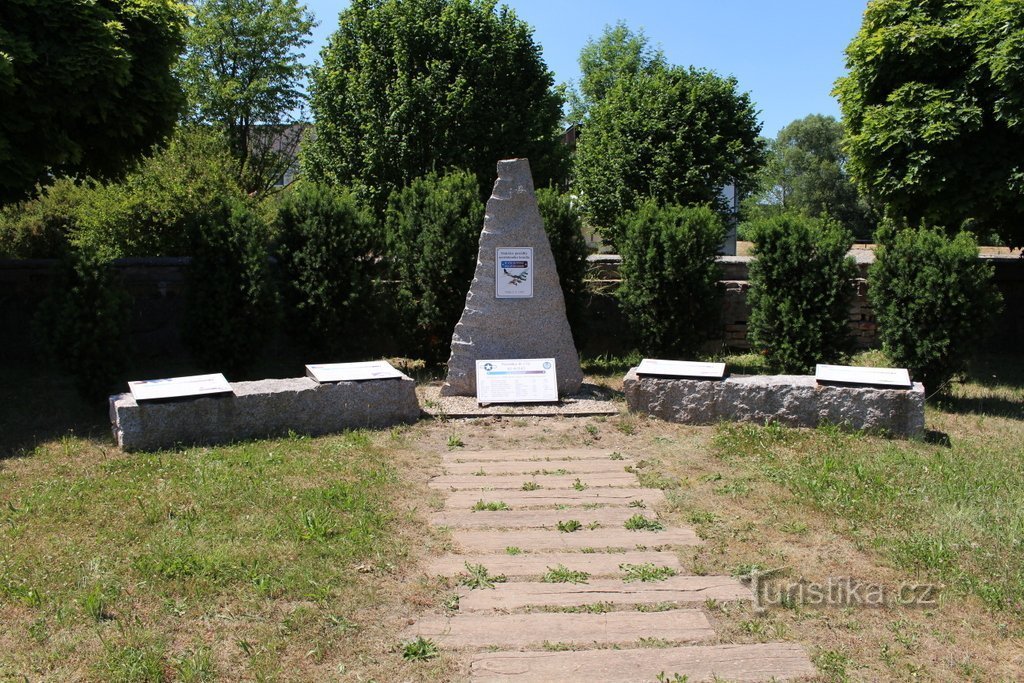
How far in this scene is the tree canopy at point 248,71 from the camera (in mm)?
27297

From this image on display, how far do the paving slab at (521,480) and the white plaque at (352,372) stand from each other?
4.80 feet

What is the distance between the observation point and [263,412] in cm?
688

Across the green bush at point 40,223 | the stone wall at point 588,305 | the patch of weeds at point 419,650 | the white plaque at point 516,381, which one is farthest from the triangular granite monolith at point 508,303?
the green bush at point 40,223

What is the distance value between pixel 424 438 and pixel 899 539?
3.58 m

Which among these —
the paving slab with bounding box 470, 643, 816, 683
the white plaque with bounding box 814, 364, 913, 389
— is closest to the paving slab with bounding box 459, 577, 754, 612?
the paving slab with bounding box 470, 643, 816, 683

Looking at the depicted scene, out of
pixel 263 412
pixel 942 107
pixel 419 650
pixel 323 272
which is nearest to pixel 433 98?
pixel 323 272

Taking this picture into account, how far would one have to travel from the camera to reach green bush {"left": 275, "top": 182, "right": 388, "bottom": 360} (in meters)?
9.12

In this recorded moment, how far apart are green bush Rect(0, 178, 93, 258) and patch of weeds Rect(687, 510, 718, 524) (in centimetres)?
959

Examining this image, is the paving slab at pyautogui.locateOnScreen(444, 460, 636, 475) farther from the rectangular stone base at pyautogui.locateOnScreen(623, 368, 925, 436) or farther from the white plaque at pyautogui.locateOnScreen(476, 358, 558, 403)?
the white plaque at pyautogui.locateOnScreen(476, 358, 558, 403)

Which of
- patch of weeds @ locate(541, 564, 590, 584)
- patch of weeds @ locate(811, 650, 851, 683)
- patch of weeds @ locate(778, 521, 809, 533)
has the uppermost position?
patch of weeds @ locate(778, 521, 809, 533)

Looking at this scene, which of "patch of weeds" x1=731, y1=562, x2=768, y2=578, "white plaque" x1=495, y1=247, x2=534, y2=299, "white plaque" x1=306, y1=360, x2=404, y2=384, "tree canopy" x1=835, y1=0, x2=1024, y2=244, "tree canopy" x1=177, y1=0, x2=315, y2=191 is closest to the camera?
"patch of weeds" x1=731, y1=562, x2=768, y2=578

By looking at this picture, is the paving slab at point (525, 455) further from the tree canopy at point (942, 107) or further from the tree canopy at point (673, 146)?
the tree canopy at point (673, 146)

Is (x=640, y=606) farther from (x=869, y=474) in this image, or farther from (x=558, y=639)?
(x=869, y=474)

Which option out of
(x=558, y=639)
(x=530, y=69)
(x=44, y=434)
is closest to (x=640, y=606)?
(x=558, y=639)
